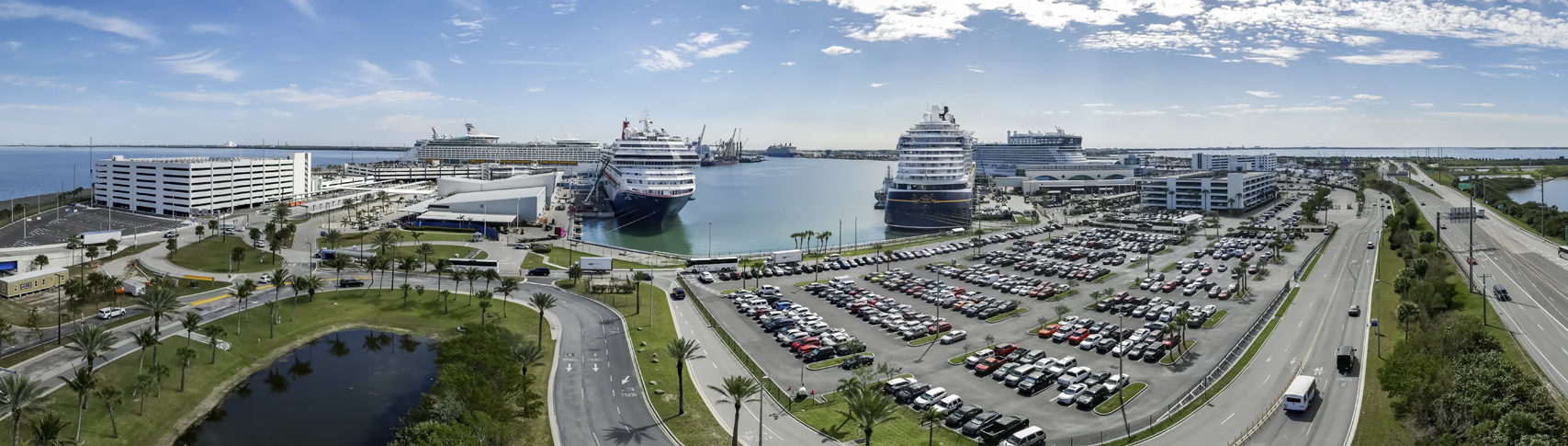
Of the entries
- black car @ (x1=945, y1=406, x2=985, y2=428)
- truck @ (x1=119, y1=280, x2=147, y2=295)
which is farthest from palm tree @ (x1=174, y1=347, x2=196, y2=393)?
black car @ (x1=945, y1=406, x2=985, y2=428)

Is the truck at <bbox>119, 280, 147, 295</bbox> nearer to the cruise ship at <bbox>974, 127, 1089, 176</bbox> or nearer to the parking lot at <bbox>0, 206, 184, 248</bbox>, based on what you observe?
the parking lot at <bbox>0, 206, 184, 248</bbox>

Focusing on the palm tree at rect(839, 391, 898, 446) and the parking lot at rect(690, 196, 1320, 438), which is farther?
the parking lot at rect(690, 196, 1320, 438)

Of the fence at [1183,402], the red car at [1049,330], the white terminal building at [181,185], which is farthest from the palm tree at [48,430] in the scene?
the white terminal building at [181,185]

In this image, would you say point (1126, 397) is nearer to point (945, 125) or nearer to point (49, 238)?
point (945, 125)

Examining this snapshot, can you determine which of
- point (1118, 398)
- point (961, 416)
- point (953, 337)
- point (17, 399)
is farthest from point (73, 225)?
point (1118, 398)

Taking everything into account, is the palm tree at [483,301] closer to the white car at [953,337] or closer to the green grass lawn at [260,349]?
the green grass lawn at [260,349]

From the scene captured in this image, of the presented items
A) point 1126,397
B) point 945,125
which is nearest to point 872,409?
point 1126,397

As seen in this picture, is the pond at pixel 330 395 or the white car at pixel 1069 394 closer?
the white car at pixel 1069 394
